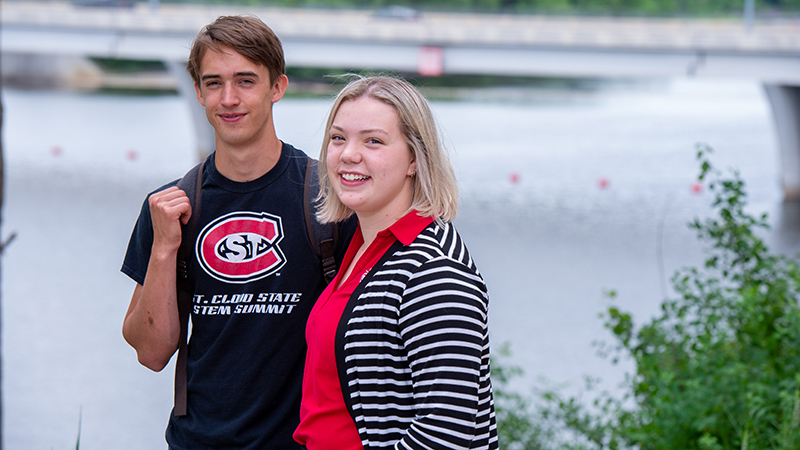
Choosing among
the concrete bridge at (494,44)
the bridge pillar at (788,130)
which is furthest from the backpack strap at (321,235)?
the bridge pillar at (788,130)

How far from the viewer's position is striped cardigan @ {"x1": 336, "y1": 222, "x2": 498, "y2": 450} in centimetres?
137

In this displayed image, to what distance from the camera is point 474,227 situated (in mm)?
13516

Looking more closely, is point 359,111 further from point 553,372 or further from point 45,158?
point 45,158

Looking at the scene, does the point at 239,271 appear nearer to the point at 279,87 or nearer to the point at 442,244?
the point at 279,87

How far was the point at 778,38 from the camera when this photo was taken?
14.9m

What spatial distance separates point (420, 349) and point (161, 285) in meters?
0.77

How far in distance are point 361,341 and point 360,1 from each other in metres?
40.9

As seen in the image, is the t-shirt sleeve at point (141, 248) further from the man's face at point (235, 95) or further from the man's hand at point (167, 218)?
the man's face at point (235, 95)

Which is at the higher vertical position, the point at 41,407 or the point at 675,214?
the point at 675,214

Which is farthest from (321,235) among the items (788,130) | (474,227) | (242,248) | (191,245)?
(788,130)

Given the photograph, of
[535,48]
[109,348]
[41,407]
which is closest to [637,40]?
[535,48]

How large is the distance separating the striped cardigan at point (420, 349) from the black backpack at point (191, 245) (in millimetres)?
346

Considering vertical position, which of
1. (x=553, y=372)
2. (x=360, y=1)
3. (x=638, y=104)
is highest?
(x=360, y=1)

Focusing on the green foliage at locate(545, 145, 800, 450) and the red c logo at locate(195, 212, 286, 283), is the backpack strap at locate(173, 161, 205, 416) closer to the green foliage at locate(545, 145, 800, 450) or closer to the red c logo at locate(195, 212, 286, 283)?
the red c logo at locate(195, 212, 286, 283)
